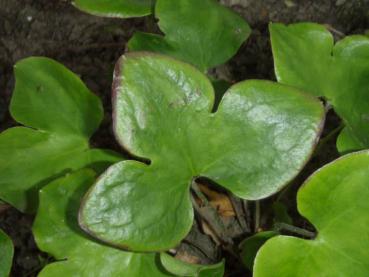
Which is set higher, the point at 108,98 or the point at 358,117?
the point at 358,117

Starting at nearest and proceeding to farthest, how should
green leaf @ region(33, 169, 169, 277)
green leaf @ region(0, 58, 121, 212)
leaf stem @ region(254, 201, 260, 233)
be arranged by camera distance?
green leaf @ region(33, 169, 169, 277) < green leaf @ region(0, 58, 121, 212) < leaf stem @ region(254, 201, 260, 233)

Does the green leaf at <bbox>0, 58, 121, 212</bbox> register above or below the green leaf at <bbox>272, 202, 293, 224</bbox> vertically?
above

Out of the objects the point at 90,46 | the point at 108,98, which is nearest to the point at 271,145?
the point at 108,98

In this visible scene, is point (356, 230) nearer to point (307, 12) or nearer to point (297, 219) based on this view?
point (297, 219)

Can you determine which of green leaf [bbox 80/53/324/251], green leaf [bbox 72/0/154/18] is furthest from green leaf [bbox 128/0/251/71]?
green leaf [bbox 80/53/324/251]

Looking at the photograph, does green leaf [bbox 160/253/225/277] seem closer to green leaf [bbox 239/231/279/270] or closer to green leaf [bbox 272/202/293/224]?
green leaf [bbox 239/231/279/270]

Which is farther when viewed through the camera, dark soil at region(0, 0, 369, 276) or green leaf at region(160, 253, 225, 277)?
dark soil at region(0, 0, 369, 276)
